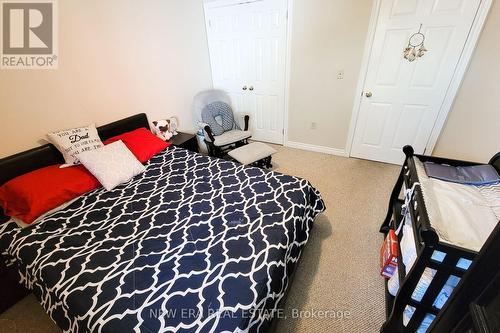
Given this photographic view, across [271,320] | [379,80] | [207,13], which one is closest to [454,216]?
[271,320]

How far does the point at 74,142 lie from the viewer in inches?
74.3

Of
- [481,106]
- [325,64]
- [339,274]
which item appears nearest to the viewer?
[339,274]

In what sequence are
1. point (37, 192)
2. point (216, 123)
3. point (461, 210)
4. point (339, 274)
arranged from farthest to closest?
point (216, 123) → point (339, 274) → point (37, 192) → point (461, 210)

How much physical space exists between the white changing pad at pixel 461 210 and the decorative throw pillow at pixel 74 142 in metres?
2.55

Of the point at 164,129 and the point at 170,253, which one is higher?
the point at 164,129

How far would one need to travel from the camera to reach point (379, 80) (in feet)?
8.84

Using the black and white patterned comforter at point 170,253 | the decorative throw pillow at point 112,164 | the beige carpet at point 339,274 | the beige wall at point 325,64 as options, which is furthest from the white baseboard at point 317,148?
the decorative throw pillow at point 112,164

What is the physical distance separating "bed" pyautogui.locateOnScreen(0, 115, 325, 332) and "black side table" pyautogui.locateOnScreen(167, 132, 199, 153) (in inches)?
33.4

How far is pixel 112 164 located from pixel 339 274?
2.05 metres

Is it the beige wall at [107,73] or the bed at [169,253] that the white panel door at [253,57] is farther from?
the bed at [169,253]

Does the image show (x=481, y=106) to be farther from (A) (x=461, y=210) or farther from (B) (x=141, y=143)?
(B) (x=141, y=143)

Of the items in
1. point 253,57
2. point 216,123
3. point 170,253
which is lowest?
point 170,253

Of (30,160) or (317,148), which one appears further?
(317,148)

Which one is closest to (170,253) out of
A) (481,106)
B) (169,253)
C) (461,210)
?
(169,253)
